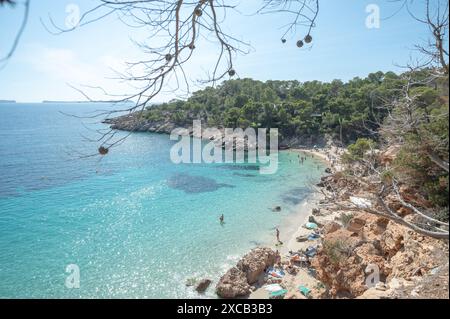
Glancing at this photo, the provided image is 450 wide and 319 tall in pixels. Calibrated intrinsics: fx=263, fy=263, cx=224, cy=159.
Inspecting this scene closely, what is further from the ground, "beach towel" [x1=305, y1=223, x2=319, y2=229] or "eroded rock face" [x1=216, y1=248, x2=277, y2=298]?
"beach towel" [x1=305, y1=223, x2=319, y2=229]

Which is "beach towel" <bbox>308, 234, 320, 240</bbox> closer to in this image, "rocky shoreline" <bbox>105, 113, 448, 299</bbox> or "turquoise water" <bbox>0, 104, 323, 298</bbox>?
"rocky shoreline" <bbox>105, 113, 448, 299</bbox>

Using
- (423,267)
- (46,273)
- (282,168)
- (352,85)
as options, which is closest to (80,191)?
(46,273)

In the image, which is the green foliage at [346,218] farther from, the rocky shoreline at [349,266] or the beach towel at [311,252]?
the beach towel at [311,252]

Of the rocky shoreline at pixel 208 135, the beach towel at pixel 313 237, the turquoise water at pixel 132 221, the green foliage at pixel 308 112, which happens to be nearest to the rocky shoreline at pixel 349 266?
the beach towel at pixel 313 237

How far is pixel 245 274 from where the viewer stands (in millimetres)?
10203

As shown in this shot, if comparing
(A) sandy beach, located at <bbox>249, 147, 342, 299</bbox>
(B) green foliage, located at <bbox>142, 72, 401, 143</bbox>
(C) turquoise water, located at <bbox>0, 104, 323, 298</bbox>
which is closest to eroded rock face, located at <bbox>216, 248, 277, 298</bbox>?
(A) sandy beach, located at <bbox>249, 147, 342, 299</bbox>

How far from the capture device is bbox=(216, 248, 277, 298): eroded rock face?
9.30 meters

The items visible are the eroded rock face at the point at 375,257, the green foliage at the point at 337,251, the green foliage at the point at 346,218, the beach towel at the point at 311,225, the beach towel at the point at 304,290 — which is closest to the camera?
the eroded rock face at the point at 375,257

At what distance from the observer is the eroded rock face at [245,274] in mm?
9305

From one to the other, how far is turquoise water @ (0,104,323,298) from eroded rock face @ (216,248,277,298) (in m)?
0.68

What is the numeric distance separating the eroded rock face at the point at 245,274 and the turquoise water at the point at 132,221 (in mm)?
683

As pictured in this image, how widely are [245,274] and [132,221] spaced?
9336 millimetres

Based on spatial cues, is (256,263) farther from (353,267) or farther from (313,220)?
(313,220)

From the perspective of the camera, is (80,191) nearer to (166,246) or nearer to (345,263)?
(166,246)
